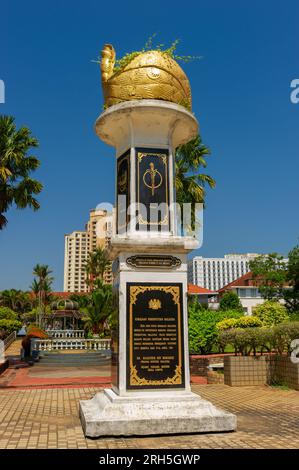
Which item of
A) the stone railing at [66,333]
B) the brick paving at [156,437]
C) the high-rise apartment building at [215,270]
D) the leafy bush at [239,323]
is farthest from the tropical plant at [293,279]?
the high-rise apartment building at [215,270]

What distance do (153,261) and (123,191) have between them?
5.37 feet

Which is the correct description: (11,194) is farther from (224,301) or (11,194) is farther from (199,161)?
(224,301)

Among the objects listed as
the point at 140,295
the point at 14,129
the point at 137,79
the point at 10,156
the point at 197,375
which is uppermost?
the point at 14,129

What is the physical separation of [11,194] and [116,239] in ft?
43.9

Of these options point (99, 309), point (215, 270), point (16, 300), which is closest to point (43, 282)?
point (16, 300)

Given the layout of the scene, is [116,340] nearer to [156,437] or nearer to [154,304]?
[154,304]

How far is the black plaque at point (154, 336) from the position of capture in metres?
7.32

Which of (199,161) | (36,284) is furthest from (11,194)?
(36,284)

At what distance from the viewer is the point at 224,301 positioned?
4947 centimetres

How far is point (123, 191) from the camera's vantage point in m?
8.49

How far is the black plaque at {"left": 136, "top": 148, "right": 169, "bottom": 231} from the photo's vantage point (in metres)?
8.09

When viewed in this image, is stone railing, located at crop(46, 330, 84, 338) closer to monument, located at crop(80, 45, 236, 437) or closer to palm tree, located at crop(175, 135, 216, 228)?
palm tree, located at crop(175, 135, 216, 228)

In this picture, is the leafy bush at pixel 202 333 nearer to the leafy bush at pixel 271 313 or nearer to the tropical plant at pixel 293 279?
the leafy bush at pixel 271 313

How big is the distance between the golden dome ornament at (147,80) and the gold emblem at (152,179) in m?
1.37
